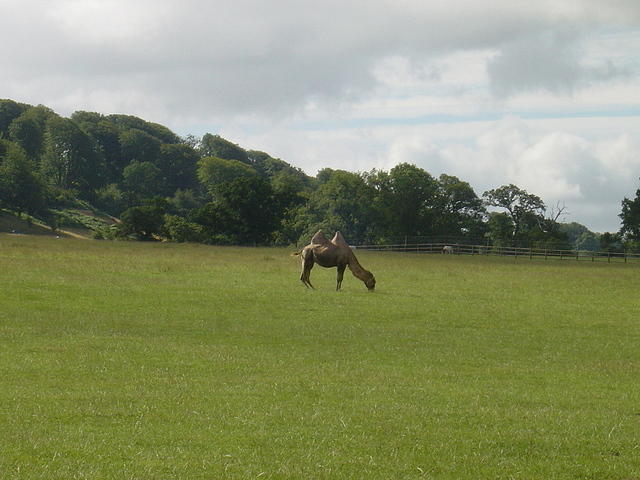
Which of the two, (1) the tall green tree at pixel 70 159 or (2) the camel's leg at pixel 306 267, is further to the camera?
(1) the tall green tree at pixel 70 159

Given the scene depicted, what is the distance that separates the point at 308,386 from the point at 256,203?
90259mm

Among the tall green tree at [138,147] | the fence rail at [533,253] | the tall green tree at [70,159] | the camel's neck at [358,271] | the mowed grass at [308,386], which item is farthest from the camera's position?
the tall green tree at [138,147]

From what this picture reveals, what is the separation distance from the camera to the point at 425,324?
2303 centimetres

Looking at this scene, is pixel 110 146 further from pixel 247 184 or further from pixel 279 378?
pixel 279 378

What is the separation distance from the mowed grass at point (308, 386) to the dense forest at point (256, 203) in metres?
65.7

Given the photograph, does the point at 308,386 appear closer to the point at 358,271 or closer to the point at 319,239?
the point at 358,271

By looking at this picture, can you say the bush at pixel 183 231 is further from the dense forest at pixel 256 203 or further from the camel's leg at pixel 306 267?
A: the camel's leg at pixel 306 267

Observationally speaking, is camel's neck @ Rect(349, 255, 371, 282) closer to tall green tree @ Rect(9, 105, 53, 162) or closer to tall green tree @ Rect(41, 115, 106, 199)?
tall green tree @ Rect(41, 115, 106, 199)

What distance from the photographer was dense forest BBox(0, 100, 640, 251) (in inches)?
3991

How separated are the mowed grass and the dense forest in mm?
65747

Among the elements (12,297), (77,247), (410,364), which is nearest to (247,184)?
(77,247)

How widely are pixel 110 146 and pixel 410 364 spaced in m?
164

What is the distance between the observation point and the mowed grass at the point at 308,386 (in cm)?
920

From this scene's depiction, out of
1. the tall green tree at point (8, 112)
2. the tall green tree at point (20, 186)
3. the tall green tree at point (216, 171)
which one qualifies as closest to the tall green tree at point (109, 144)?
the tall green tree at point (8, 112)
